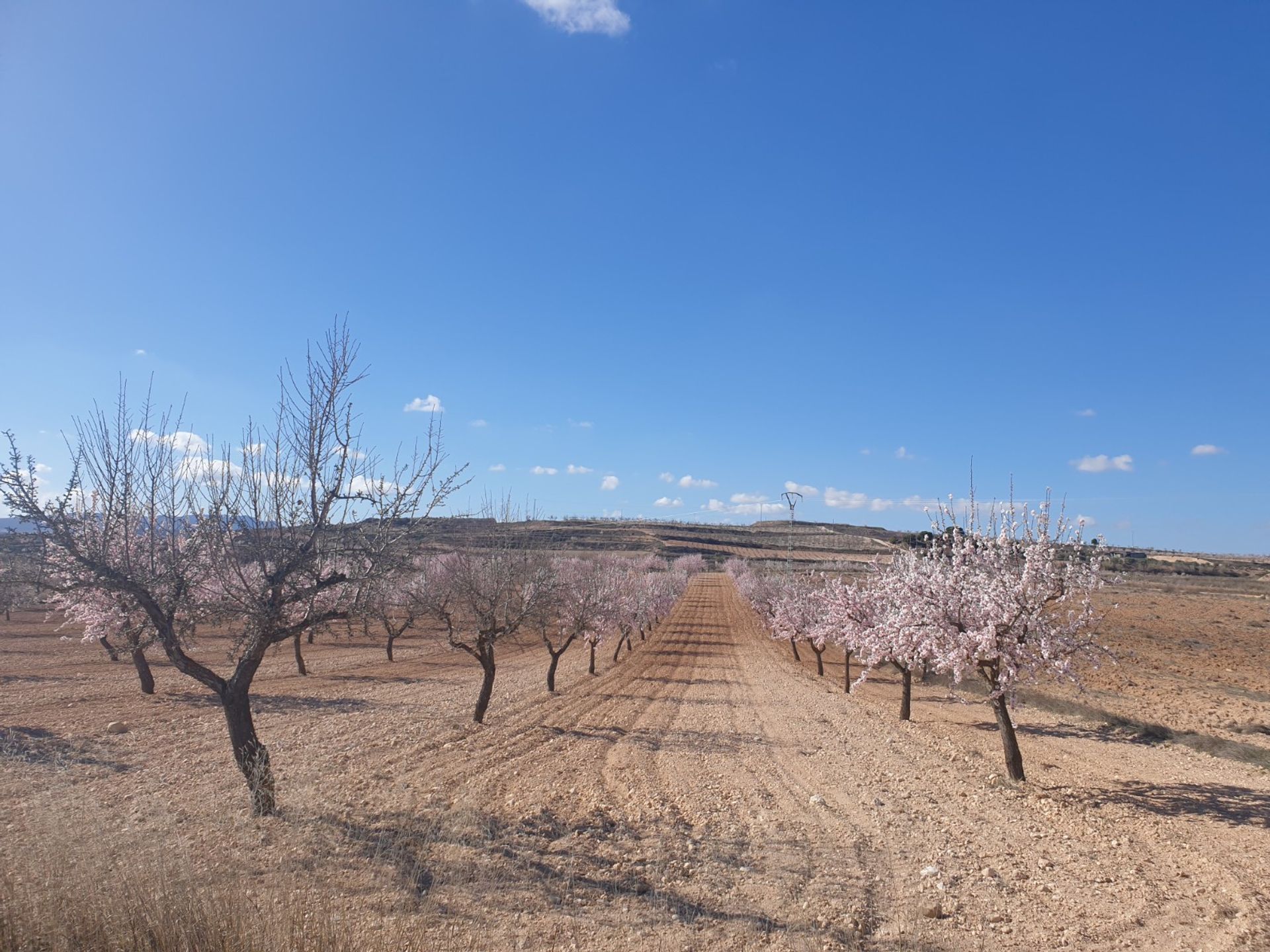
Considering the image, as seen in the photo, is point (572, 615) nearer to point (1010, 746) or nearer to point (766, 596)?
point (1010, 746)

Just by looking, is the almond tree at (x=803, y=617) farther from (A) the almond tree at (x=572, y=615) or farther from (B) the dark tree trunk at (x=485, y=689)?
(B) the dark tree trunk at (x=485, y=689)

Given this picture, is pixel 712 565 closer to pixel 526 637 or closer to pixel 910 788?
pixel 526 637

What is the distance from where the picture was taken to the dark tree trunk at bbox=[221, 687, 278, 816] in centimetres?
916

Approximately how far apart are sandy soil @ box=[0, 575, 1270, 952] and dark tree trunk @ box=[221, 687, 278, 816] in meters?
0.34

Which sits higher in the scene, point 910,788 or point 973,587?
point 973,587

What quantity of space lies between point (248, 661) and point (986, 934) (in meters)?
9.85

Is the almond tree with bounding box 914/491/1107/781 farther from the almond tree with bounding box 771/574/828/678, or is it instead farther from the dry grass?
the almond tree with bounding box 771/574/828/678

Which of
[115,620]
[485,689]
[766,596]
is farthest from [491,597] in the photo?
[766,596]

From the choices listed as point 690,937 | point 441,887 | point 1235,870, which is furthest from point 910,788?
point 441,887

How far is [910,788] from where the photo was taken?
12.6 metres

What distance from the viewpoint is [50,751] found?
539 inches

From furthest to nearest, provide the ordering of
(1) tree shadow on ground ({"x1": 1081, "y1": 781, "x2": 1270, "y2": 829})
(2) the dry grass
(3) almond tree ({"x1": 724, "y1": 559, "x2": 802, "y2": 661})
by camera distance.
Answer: (3) almond tree ({"x1": 724, "y1": 559, "x2": 802, "y2": 661}), (1) tree shadow on ground ({"x1": 1081, "y1": 781, "x2": 1270, "y2": 829}), (2) the dry grass

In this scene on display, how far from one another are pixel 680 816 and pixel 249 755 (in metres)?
6.61

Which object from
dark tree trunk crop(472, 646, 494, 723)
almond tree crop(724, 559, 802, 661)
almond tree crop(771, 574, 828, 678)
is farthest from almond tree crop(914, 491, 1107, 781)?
almond tree crop(724, 559, 802, 661)
